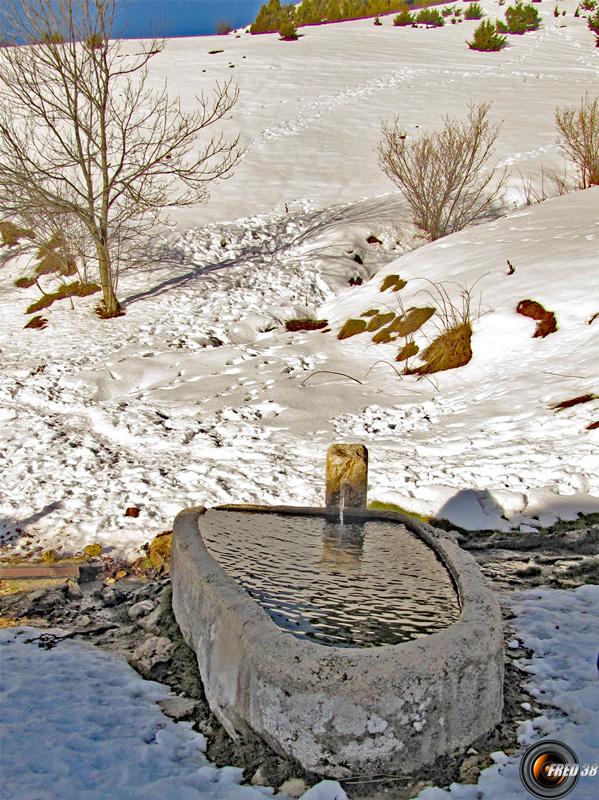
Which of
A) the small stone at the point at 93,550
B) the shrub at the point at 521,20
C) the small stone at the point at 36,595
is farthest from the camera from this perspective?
the shrub at the point at 521,20

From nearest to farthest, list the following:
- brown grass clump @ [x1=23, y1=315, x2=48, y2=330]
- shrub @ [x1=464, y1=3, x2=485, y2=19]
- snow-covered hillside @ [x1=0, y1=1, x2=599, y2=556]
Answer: snow-covered hillside @ [x1=0, y1=1, x2=599, y2=556] → brown grass clump @ [x1=23, y1=315, x2=48, y2=330] → shrub @ [x1=464, y1=3, x2=485, y2=19]

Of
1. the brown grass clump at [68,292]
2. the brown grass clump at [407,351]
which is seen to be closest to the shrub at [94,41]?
the brown grass clump at [68,292]

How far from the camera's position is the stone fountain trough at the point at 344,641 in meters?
2.17

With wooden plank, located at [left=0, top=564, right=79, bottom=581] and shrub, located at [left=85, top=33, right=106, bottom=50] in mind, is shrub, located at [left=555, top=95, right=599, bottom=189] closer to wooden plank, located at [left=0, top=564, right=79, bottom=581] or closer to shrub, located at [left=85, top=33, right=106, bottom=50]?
shrub, located at [left=85, top=33, right=106, bottom=50]

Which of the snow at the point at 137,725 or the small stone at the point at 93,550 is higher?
the snow at the point at 137,725

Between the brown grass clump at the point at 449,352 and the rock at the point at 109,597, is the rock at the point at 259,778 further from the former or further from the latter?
the brown grass clump at the point at 449,352

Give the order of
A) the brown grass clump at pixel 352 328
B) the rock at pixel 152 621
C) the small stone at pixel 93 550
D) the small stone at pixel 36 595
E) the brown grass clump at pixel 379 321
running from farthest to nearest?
the brown grass clump at pixel 352 328
the brown grass clump at pixel 379 321
the small stone at pixel 93 550
the small stone at pixel 36 595
the rock at pixel 152 621

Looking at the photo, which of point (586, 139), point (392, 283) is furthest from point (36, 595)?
point (586, 139)

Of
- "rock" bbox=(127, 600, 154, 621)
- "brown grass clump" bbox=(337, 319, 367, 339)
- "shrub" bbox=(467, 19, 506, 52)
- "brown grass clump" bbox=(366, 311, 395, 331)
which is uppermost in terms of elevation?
"shrub" bbox=(467, 19, 506, 52)

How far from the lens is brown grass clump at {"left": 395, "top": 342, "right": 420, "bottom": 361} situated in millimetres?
8086

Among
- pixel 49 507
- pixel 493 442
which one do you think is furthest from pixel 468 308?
pixel 49 507

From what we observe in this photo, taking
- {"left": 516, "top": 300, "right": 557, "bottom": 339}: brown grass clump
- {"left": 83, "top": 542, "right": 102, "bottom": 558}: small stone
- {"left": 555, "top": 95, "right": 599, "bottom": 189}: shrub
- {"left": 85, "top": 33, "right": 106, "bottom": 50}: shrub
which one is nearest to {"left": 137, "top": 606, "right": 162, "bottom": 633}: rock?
{"left": 83, "top": 542, "right": 102, "bottom": 558}: small stone

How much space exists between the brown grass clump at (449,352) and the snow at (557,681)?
13.7ft

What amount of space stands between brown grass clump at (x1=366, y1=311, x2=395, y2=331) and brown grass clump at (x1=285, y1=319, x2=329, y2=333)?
108 centimetres
